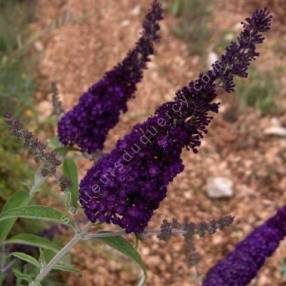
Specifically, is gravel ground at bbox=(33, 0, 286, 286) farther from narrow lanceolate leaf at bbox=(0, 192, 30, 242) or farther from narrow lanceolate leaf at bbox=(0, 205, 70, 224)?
narrow lanceolate leaf at bbox=(0, 205, 70, 224)

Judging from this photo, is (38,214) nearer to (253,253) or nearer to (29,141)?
(29,141)

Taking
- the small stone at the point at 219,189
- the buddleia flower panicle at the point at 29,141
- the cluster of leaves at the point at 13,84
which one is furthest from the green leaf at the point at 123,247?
the small stone at the point at 219,189

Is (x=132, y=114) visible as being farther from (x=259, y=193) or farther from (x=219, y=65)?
(x=219, y=65)

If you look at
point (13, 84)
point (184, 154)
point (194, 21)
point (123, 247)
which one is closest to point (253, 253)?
point (123, 247)

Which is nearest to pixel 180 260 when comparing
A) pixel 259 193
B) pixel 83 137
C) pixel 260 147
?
pixel 259 193

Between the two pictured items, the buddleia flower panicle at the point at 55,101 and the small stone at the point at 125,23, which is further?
the small stone at the point at 125,23

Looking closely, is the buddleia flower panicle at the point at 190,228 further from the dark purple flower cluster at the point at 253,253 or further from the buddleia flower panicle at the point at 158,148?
the dark purple flower cluster at the point at 253,253
